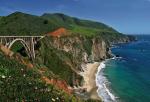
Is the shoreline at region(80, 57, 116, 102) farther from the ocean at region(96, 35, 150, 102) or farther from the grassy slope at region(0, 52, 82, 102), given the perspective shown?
the grassy slope at region(0, 52, 82, 102)

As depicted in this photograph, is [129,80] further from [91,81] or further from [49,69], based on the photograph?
[49,69]

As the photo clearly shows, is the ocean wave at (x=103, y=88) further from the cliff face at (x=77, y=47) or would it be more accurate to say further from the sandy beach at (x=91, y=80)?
the cliff face at (x=77, y=47)

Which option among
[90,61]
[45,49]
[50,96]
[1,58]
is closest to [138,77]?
[45,49]

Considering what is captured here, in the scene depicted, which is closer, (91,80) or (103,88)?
(103,88)

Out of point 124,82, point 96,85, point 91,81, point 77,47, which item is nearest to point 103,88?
point 96,85

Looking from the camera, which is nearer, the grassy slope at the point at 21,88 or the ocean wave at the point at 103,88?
the grassy slope at the point at 21,88

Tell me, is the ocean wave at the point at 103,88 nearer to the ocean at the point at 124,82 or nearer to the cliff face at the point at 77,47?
the ocean at the point at 124,82

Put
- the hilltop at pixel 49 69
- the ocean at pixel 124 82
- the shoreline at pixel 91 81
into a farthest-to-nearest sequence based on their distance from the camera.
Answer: the shoreline at pixel 91 81, the ocean at pixel 124 82, the hilltop at pixel 49 69

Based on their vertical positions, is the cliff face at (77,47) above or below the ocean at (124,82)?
above

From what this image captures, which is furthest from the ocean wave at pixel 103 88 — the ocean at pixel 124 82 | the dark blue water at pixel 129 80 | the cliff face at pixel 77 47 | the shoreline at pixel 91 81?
the cliff face at pixel 77 47

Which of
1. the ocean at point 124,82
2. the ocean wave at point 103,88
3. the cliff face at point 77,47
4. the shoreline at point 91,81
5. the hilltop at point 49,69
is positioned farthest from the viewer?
the cliff face at point 77,47
